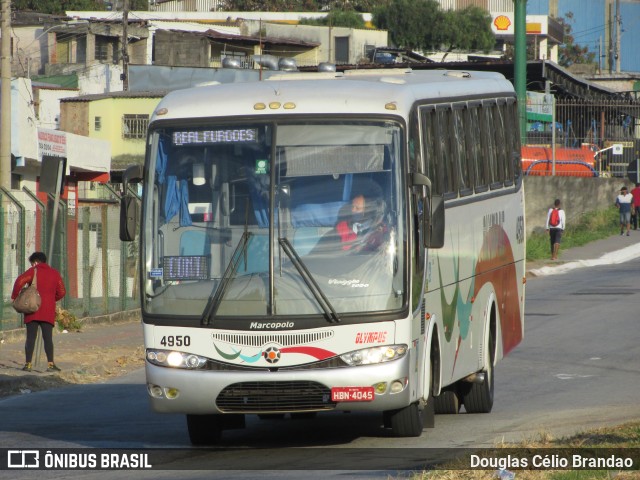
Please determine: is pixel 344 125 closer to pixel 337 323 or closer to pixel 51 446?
pixel 337 323

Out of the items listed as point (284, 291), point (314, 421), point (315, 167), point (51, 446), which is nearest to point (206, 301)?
point (284, 291)

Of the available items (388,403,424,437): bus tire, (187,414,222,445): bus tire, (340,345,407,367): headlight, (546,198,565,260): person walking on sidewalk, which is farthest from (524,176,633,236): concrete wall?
(340,345,407,367): headlight

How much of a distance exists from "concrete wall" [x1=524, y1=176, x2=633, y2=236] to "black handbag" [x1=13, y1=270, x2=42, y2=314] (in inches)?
934

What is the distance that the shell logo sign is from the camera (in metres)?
79.9

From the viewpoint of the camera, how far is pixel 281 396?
407 inches

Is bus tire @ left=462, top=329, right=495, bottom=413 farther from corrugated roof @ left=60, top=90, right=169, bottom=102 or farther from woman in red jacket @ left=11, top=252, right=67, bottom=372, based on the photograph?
corrugated roof @ left=60, top=90, right=169, bottom=102

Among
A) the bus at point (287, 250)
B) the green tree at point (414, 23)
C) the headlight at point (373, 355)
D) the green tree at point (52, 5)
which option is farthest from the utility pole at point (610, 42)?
the headlight at point (373, 355)

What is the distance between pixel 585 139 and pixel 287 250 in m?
33.4

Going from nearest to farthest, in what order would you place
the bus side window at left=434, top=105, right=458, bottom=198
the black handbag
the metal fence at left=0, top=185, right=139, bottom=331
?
the bus side window at left=434, top=105, right=458, bottom=198, the black handbag, the metal fence at left=0, top=185, right=139, bottom=331

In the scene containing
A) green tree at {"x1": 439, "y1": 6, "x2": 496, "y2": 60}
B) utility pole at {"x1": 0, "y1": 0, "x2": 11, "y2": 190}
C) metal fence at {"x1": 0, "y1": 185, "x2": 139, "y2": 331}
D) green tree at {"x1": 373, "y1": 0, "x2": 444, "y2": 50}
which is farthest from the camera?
green tree at {"x1": 373, "y1": 0, "x2": 444, "y2": 50}

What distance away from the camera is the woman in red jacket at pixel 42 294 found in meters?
17.7

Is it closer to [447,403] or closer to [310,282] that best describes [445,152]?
[310,282]

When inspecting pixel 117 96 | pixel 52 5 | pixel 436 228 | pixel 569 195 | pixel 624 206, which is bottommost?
pixel 624 206

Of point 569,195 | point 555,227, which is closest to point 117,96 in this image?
point 569,195
